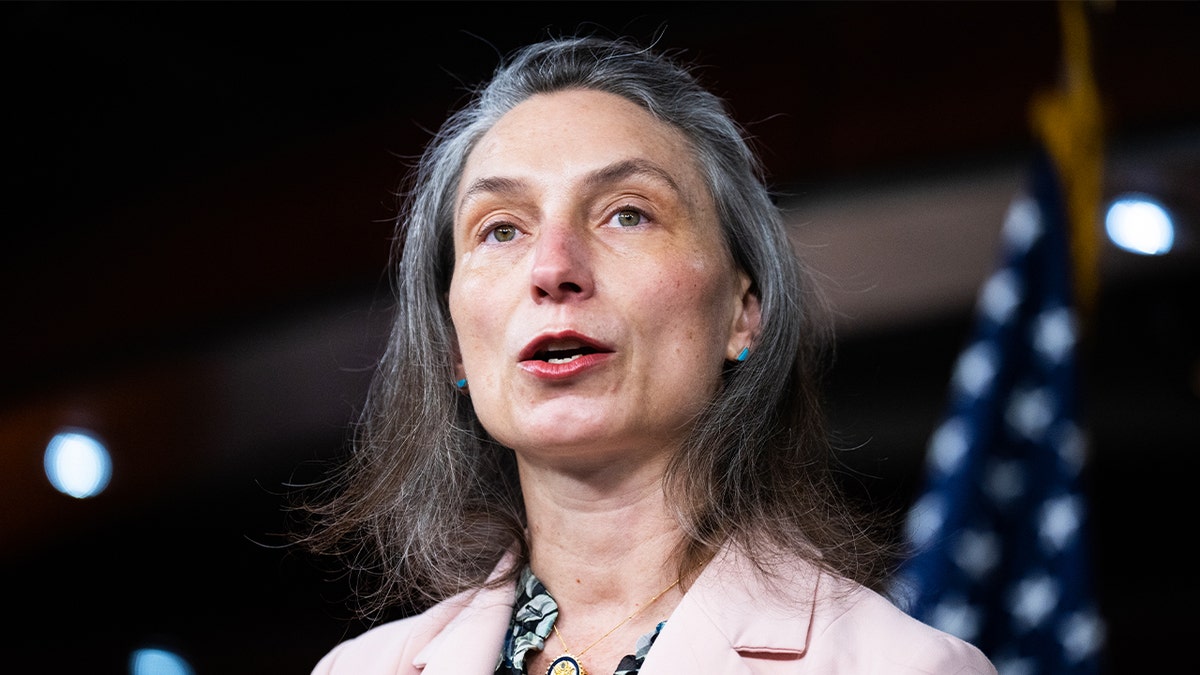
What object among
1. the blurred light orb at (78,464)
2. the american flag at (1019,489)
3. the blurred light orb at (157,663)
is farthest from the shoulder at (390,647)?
the blurred light orb at (78,464)

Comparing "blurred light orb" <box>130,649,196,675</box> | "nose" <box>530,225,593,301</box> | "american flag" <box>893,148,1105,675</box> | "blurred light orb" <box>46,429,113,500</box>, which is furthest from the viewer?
"blurred light orb" <box>46,429,113,500</box>

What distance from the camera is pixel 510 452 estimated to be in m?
1.75

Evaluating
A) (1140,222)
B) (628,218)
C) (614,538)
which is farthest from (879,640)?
(1140,222)

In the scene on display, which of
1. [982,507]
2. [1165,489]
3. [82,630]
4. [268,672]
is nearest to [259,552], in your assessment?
[268,672]

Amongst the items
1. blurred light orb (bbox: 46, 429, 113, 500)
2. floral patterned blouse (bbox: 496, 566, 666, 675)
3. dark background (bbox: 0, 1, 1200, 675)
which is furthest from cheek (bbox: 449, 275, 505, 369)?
dark background (bbox: 0, 1, 1200, 675)

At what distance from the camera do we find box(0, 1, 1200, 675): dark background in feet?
12.0

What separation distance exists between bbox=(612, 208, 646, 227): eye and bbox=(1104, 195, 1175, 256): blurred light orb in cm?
241

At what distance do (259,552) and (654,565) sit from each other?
3200 mm

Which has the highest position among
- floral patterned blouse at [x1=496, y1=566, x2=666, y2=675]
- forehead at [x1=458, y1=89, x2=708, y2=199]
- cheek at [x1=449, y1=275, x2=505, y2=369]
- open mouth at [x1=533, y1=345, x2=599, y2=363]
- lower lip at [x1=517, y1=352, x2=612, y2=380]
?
forehead at [x1=458, y1=89, x2=708, y2=199]

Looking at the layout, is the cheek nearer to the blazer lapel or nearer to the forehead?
the forehead

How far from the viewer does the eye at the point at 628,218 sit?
4.89 feet

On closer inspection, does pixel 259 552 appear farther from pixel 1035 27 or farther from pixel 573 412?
pixel 573 412

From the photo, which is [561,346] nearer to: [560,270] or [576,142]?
[560,270]

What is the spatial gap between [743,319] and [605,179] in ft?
0.85
